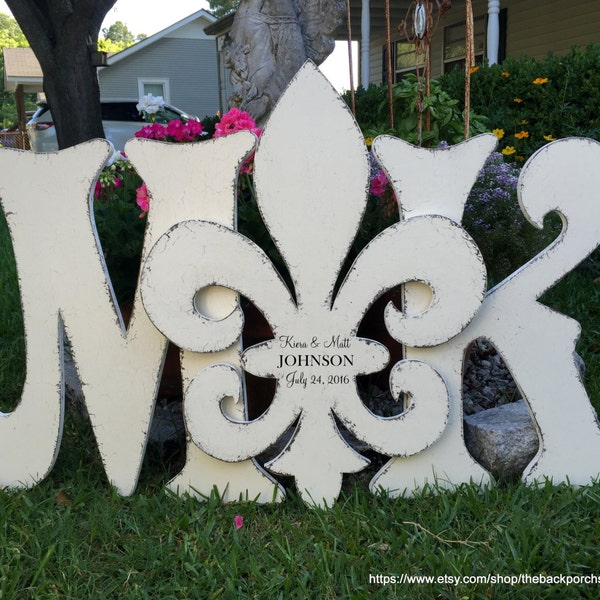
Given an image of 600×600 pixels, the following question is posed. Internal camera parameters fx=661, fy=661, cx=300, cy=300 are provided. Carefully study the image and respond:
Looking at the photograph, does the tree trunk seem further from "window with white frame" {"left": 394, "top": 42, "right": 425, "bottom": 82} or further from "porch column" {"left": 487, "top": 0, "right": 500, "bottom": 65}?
"window with white frame" {"left": 394, "top": 42, "right": 425, "bottom": 82}

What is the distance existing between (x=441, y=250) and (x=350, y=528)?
89 cm

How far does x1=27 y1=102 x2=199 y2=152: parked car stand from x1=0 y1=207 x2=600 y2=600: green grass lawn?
13.3 m

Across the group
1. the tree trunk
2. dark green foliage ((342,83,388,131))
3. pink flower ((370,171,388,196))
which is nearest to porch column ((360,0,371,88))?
dark green foliage ((342,83,388,131))

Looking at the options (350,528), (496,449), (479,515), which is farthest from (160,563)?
(496,449)

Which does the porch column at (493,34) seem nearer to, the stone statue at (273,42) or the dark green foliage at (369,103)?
the dark green foliage at (369,103)

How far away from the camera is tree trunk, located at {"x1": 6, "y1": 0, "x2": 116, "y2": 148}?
7746 mm

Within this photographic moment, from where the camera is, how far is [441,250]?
2041 millimetres

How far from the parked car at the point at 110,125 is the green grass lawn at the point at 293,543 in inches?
522

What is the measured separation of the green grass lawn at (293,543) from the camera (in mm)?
1776

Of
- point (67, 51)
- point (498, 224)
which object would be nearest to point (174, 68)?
point (67, 51)

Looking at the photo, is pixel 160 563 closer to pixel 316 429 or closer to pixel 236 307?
pixel 316 429

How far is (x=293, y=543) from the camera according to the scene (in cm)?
196

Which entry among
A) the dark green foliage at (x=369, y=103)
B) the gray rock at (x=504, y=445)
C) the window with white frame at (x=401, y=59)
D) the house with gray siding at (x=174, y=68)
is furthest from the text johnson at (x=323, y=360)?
the house with gray siding at (x=174, y=68)

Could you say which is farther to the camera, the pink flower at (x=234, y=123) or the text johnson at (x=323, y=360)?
the pink flower at (x=234, y=123)
